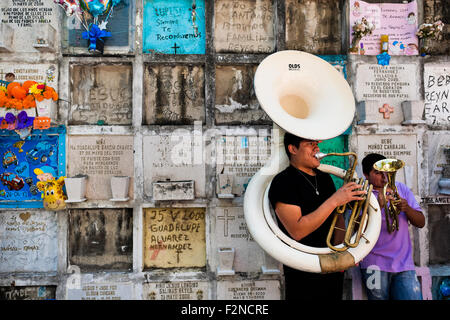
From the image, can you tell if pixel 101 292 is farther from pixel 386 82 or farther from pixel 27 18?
pixel 386 82

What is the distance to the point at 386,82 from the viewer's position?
11.5 ft

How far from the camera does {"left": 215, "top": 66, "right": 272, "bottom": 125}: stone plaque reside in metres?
3.51

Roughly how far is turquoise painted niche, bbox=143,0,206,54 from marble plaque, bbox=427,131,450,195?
9.95ft

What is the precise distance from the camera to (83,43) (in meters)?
3.44

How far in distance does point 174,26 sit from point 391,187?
3.03 metres

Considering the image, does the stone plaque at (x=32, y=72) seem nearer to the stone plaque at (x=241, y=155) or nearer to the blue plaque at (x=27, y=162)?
the blue plaque at (x=27, y=162)

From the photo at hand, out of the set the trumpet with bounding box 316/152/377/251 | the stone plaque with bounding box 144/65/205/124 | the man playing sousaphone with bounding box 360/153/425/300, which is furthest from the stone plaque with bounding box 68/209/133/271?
the man playing sousaphone with bounding box 360/153/425/300

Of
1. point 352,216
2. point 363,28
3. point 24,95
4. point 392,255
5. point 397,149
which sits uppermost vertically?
point 363,28

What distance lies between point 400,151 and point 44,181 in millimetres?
4205

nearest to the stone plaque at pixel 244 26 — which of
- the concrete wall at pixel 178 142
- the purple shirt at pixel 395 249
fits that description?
the concrete wall at pixel 178 142

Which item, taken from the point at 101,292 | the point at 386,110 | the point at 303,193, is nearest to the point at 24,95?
the point at 101,292

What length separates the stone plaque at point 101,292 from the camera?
130 inches
